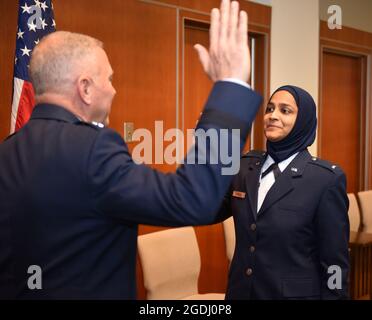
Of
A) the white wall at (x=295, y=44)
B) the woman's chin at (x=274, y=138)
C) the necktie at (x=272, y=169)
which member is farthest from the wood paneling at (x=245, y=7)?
the necktie at (x=272, y=169)

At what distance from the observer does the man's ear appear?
0.99 metres

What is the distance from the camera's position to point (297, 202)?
177cm

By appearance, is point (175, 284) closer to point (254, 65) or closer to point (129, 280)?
point (129, 280)

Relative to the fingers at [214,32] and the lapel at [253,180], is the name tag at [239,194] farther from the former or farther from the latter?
the fingers at [214,32]

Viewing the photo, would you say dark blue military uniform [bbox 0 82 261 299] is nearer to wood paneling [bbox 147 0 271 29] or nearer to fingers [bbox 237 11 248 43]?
fingers [bbox 237 11 248 43]

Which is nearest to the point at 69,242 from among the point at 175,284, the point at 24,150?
the point at 24,150

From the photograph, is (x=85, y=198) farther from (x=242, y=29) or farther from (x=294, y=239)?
(x=294, y=239)

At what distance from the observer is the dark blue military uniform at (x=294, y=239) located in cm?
173

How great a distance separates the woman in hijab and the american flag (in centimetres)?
117

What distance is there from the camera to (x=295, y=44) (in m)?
4.32

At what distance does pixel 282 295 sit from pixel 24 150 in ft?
3.81

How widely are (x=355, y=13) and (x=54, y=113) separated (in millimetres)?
4822

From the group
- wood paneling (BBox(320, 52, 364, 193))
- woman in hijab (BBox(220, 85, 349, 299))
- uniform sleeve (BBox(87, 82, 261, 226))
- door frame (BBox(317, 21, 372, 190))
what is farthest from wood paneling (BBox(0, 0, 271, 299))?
uniform sleeve (BBox(87, 82, 261, 226))

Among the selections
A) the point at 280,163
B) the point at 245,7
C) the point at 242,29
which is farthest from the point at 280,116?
the point at 245,7
